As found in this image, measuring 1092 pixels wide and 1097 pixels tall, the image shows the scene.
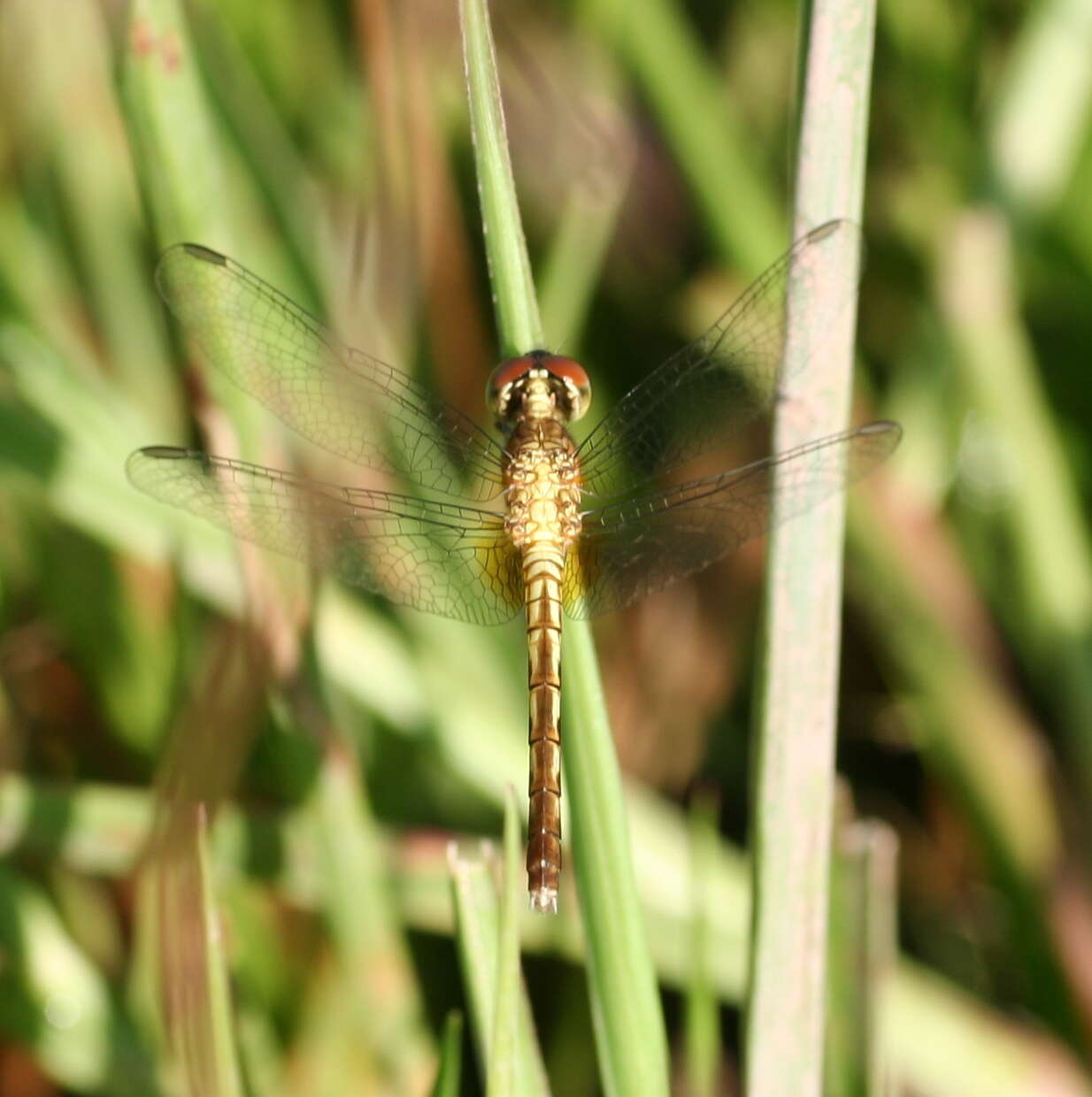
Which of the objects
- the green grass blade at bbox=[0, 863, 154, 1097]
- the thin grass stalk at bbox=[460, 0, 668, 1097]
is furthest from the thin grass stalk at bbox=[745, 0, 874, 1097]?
the green grass blade at bbox=[0, 863, 154, 1097]

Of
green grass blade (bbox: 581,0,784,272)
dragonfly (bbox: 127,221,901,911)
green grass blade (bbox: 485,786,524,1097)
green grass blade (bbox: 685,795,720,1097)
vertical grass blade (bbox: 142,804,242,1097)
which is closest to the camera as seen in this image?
green grass blade (bbox: 485,786,524,1097)

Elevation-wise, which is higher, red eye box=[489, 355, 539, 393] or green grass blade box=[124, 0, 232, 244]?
green grass blade box=[124, 0, 232, 244]

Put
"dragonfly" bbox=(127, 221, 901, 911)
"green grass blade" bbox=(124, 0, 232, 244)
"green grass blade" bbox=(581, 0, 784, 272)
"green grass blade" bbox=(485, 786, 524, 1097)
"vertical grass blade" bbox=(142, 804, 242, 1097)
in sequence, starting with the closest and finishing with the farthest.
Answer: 1. "green grass blade" bbox=(485, 786, 524, 1097)
2. "vertical grass blade" bbox=(142, 804, 242, 1097)
3. "green grass blade" bbox=(124, 0, 232, 244)
4. "dragonfly" bbox=(127, 221, 901, 911)
5. "green grass blade" bbox=(581, 0, 784, 272)

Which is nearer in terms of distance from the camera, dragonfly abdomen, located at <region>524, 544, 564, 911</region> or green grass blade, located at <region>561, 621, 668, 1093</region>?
green grass blade, located at <region>561, 621, 668, 1093</region>

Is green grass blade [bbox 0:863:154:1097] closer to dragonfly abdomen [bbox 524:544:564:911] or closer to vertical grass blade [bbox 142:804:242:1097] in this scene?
vertical grass blade [bbox 142:804:242:1097]

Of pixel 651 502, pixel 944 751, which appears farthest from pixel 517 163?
pixel 944 751

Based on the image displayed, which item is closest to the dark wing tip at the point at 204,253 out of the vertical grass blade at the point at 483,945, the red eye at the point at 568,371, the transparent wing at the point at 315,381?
the transparent wing at the point at 315,381
